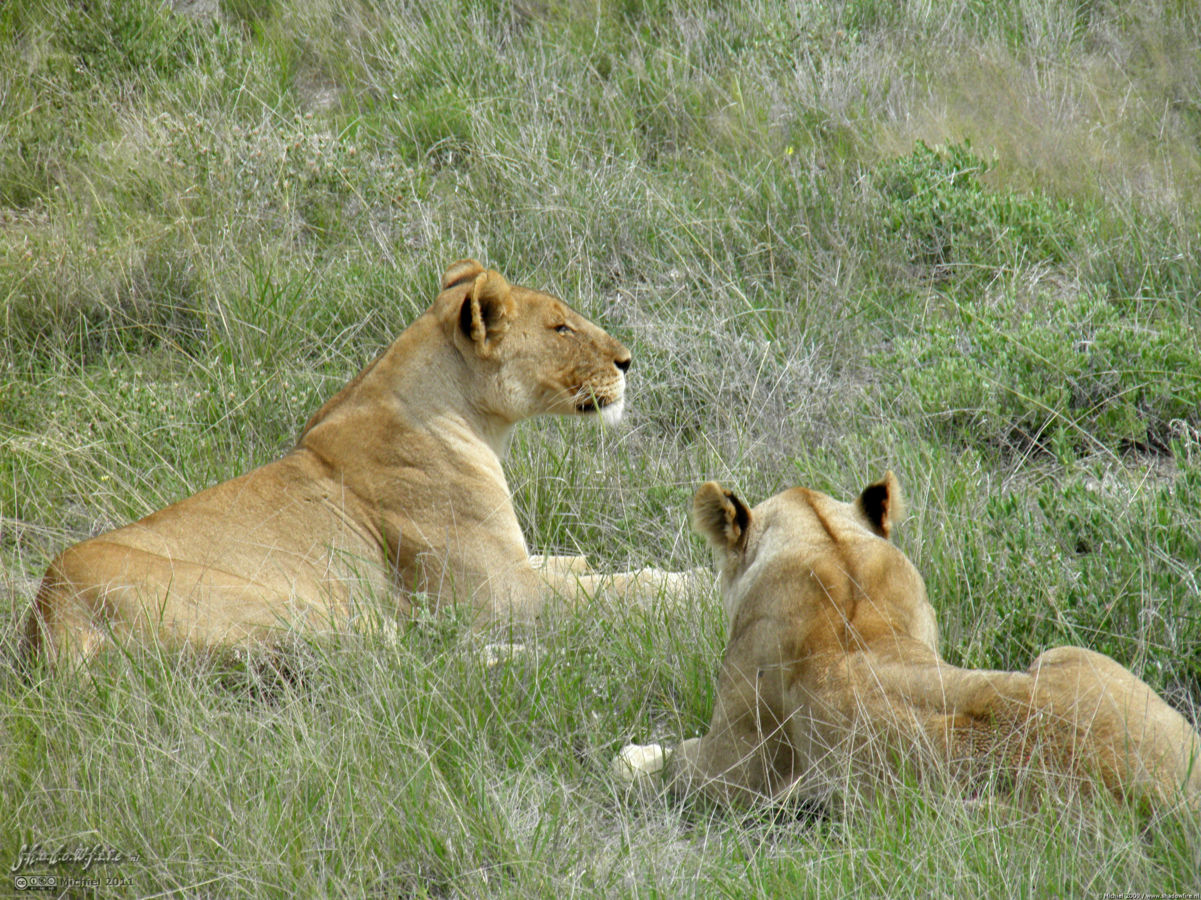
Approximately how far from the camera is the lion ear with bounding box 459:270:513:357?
4.75 metres

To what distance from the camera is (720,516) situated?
3.62 m

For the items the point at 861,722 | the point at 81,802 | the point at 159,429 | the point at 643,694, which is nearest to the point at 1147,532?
the point at 861,722

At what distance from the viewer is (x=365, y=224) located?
7270 millimetres

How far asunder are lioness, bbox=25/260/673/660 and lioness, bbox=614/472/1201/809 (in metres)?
1.01

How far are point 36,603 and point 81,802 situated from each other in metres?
1.03

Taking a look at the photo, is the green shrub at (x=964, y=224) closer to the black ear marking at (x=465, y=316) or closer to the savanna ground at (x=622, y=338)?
the savanna ground at (x=622, y=338)

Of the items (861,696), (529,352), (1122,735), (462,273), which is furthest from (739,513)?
(462,273)

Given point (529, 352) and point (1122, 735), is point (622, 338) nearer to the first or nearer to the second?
point (529, 352)

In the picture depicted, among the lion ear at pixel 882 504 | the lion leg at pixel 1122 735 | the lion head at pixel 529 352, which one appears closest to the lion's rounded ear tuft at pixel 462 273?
the lion head at pixel 529 352

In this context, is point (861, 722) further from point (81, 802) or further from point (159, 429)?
point (159, 429)

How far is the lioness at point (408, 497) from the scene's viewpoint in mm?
4211

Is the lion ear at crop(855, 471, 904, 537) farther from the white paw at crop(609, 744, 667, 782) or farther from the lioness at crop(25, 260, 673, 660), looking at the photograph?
the lioness at crop(25, 260, 673, 660)

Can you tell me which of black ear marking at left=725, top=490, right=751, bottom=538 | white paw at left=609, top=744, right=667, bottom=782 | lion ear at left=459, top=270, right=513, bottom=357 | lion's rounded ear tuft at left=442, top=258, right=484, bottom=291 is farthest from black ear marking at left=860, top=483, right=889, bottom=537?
lion's rounded ear tuft at left=442, top=258, right=484, bottom=291

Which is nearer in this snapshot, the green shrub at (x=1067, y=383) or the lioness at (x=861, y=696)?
the lioness at (x=861, y=696)
